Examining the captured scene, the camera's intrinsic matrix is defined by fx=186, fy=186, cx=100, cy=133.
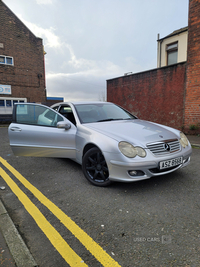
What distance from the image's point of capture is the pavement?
5.64ft

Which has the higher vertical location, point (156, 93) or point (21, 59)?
point (21, 59)

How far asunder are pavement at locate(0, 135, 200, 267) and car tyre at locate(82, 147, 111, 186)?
1.41m

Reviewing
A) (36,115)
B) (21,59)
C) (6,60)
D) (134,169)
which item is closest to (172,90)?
(36,115)

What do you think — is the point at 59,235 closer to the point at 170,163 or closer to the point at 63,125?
the point at 170,163

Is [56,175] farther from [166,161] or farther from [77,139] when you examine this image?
[166,161]

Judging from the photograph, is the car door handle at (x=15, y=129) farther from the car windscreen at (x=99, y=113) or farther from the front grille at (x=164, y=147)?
the front grille at (x=164, y=147)

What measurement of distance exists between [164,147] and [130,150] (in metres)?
0.59

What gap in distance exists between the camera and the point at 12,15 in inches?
685

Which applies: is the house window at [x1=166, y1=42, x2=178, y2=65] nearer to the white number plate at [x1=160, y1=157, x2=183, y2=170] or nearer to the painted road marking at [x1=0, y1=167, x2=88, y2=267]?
the white number plate at [x1=160, y1=157, x2=183, y2=170]

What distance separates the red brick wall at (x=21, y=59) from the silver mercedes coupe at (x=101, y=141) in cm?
1502

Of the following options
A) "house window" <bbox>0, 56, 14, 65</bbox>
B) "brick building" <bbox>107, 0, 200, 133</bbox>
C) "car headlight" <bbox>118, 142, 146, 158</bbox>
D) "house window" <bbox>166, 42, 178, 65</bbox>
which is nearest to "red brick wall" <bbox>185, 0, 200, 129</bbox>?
"brick building" <bbox>107, 0, 200, 133</bbox>

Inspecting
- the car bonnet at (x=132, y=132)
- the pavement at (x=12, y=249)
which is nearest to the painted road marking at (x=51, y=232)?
the pavement at (x=12, y=249)

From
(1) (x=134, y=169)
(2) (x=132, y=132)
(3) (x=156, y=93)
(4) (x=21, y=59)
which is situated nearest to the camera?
(1) (x=134, y=169)

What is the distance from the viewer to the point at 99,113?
13.7 ft
